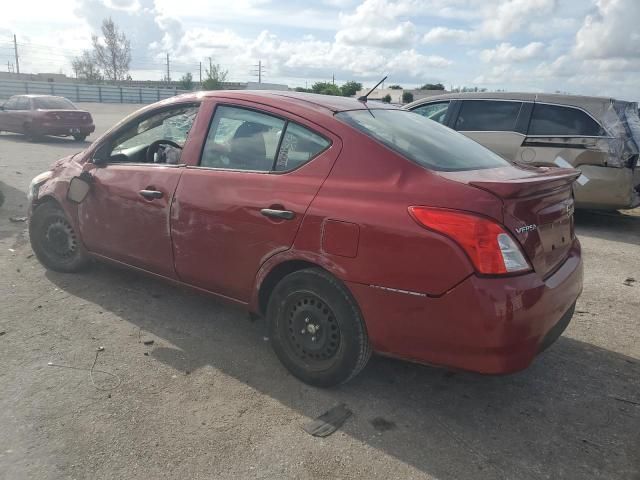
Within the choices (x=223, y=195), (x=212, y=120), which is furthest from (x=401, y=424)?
(x=212, y=120)

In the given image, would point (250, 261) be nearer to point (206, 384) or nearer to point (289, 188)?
point (289, 188)

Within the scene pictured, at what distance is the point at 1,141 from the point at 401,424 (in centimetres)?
1778

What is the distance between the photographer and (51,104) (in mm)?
16688

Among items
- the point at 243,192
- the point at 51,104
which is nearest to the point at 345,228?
the point at 243,192

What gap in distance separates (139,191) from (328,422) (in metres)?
2.15

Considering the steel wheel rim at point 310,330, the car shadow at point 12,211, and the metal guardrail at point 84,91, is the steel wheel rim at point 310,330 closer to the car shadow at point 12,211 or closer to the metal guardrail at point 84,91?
the car shadow at point 12,211

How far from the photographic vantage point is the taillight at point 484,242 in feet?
8.01

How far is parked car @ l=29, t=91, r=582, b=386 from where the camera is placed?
2.50 m

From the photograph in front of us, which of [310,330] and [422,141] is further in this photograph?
[422,141]

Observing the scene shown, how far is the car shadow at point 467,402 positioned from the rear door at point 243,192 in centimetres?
48

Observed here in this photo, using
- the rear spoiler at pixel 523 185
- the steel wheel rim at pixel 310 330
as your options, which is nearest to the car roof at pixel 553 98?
the rear spoiler at pixel 523 185

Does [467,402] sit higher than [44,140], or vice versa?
[467,402]

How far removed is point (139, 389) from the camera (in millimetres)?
3020

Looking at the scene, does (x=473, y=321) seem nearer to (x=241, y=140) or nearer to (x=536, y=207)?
(x=536, y=207)
